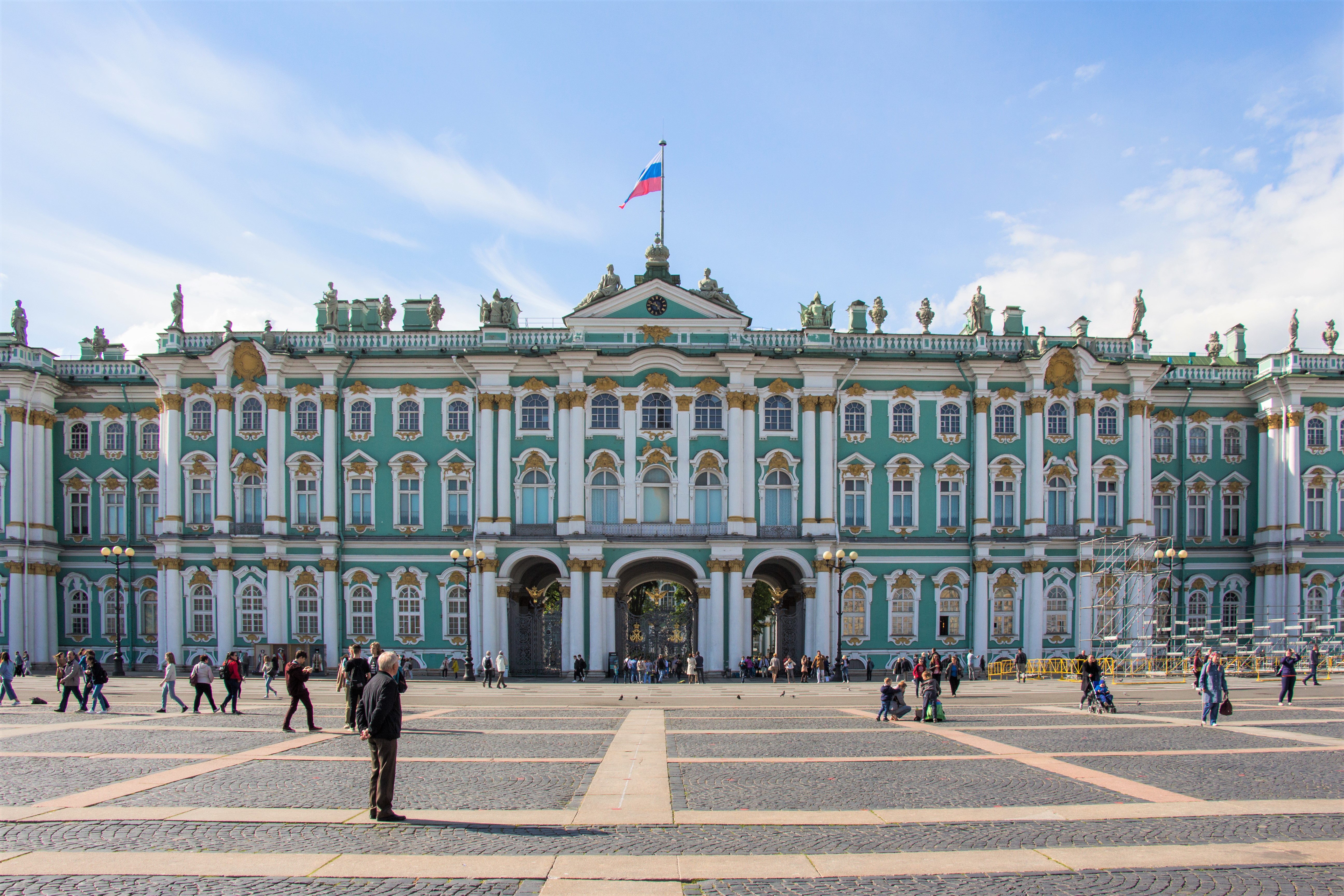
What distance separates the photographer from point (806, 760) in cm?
1820

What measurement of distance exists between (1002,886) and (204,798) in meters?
11.0

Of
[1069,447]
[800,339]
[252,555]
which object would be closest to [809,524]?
[800,339]

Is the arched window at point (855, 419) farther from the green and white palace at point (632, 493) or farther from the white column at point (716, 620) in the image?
the white column at point (716, 620)

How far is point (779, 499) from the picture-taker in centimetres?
4862

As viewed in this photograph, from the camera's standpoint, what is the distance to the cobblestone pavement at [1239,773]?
49.0 ft

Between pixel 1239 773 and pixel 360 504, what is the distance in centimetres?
4118

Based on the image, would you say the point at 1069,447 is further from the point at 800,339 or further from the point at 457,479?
the point at 457,479

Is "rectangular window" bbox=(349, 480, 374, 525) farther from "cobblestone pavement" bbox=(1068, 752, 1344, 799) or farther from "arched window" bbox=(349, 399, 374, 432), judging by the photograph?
"cobblestone pavement" bbox=(1068, 752, 1344, 799)

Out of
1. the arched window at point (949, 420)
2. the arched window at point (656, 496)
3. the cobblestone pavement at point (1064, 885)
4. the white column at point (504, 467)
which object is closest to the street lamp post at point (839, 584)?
the arched window at point (949, 420)

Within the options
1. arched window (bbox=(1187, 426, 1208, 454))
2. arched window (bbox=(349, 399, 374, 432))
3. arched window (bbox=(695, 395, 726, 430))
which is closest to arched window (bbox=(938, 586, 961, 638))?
arched window (bbox=(695, 395, 726, 430))

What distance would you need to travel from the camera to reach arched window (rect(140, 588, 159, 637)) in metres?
50.3

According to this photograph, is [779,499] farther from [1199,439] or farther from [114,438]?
[114,438]

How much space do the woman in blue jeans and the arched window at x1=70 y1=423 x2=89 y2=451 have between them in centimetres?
5233

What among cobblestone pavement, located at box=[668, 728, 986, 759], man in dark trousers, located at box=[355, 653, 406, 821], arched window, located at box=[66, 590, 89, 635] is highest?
man in dark trousers, located at box=[355, 653, 406, 821]
